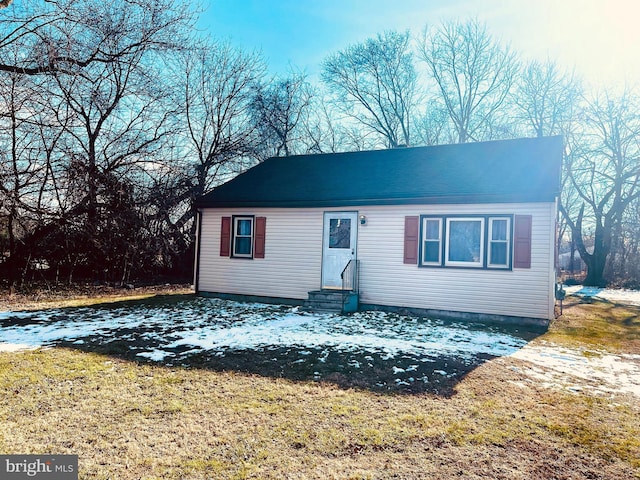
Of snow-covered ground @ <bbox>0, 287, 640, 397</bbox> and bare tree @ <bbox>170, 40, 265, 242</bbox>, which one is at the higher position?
bare tree @ <bbox>170, 40, 265, 242</bbox>

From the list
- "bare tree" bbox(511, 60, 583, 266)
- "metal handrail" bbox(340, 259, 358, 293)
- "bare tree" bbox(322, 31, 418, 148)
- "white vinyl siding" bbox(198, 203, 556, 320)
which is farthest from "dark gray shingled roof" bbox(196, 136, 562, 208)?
"bare tree" bbox(322, 31, 418, 148)

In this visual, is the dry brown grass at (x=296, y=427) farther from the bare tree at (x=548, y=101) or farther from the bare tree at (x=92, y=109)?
the bare tree at (x=548, y=101)

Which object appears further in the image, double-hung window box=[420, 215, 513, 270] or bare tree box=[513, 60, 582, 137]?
bare tree box=[513, 60, 582, 137]

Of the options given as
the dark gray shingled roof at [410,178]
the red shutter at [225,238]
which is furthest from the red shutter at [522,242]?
the red shutter at [225,238]

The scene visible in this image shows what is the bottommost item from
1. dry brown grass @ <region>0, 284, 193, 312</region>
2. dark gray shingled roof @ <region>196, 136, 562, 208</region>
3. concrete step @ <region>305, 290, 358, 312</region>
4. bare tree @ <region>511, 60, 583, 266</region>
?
dry brown grass @ <region>0, 284, 193, 312</region>

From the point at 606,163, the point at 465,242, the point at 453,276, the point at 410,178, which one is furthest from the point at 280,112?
the point at 606,163

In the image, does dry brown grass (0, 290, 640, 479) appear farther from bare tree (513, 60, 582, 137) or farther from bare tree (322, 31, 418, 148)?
bare tree (322, 31, 418, 148)

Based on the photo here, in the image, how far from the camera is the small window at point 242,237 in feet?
35.7

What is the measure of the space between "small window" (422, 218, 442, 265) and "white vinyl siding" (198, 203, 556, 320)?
17 centimetres

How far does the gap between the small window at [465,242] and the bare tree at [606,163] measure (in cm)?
1484

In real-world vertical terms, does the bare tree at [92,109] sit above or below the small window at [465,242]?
above

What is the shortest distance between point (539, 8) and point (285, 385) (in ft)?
38.0

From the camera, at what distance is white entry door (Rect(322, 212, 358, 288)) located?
9.80m

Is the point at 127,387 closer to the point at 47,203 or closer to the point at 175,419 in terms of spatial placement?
the point at 175,419
